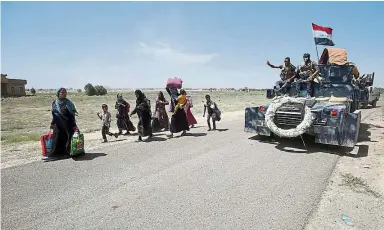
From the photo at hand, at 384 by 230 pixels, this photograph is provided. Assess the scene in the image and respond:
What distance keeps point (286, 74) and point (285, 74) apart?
37 mm

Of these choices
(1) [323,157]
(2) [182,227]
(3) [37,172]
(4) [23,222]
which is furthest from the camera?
(1) [323,157]

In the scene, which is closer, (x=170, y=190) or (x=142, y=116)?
(x=170, y=190)

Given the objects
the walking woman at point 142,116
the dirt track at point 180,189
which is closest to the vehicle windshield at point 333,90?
the dirt track at point 180,189

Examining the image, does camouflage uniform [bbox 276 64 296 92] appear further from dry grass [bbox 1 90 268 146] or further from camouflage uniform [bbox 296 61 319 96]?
dry grass [bbox 1 90 268 146]

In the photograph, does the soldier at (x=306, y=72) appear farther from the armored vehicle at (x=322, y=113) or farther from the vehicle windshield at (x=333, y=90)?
the vehicle windshield at (x=333, y=90)

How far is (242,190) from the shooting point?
4.78m

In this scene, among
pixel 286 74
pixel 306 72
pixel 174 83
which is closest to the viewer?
pixel 306 72

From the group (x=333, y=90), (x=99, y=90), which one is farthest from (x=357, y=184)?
(x=99, y=90)

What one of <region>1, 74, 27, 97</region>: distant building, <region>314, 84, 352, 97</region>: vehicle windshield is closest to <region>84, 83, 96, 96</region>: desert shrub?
<region>1, 74, 27, 97</region>: distant building

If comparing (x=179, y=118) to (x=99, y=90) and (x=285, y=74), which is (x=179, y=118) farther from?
(x=99, y=90)

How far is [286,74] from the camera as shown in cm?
1013

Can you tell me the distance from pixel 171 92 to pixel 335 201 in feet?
30.5

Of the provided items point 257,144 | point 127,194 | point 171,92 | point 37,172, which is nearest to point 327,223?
point 127,194

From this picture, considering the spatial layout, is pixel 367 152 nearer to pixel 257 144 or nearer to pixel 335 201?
pixel 257 144
